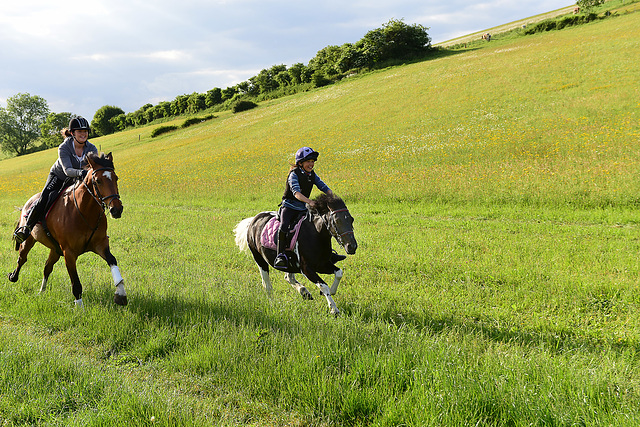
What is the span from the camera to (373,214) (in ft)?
50.2

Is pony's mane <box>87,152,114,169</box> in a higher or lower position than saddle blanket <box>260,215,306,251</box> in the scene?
higher

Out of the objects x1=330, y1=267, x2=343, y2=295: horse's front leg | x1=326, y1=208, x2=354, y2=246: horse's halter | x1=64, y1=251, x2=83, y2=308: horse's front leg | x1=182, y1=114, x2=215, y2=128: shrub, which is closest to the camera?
x1=326, y1=208, x2=354, y2=246: horse's halter

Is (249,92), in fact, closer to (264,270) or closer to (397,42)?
(397,42)

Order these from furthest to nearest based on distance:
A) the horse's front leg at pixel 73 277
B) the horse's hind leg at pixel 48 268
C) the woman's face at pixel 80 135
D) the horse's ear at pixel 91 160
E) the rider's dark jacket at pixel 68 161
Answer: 1. the horse's hind leg at pixel 48 268
2. the woman's face at pixel 80 135
3. the rider's dark jacket at pixel 68 161
4. the horse's front leg at pixel 73 277
5. the horse's ear at pixel 91 160

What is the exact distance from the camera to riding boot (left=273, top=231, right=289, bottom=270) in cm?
644

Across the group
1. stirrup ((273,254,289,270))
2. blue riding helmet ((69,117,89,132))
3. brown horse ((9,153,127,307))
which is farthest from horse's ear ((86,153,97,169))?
stirrup ((273,254,289,270))

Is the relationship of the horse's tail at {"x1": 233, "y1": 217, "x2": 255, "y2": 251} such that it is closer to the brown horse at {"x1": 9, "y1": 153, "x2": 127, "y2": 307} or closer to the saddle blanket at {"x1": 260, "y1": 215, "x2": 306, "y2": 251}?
the saddle blanket at {"x1": 260, "y1": 215, "x2": 306, "y2": 251}

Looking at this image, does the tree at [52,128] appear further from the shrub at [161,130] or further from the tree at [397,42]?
the tree at [397,42]

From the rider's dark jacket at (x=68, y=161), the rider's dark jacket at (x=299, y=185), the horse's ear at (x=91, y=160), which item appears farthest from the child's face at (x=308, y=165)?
the rider's dark jacket at (x=68, y=161)

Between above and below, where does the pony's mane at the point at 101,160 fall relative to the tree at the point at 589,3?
below

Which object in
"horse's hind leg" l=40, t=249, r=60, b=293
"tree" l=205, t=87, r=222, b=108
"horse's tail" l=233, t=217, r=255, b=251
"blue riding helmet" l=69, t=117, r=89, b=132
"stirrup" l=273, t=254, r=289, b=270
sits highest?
"tree" l=205, t=87, r=222, b=108

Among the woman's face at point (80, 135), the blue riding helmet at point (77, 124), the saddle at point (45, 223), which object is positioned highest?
the blue riding helmet at point (77, 124)

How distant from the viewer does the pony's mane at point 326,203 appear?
560 centimetres

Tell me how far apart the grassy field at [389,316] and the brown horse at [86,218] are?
2.12ft
